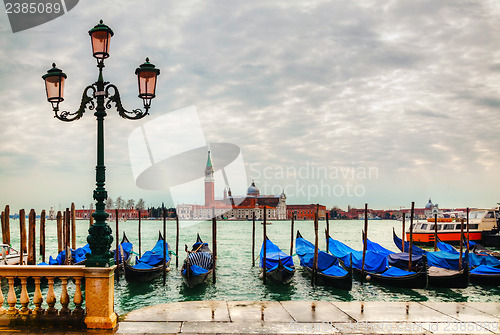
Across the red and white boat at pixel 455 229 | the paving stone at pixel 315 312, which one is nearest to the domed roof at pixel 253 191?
the red and white boat at pixel 455 229

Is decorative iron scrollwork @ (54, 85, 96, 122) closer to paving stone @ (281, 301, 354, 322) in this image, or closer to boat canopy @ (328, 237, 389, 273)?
paving stone @ (281, 301, 354, 322)

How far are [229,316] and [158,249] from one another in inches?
537

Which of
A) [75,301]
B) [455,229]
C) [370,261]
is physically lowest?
[455,229]

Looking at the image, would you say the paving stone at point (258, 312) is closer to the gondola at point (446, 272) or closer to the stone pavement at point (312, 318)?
the stone pavement at point (312, 318)

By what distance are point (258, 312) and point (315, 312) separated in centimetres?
90

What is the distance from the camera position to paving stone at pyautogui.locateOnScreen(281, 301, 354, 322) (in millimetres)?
5828

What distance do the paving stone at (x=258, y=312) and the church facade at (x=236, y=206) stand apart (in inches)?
4231

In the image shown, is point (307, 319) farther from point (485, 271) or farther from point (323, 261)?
point (485, 271)

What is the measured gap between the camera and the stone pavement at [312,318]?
524 centimetres

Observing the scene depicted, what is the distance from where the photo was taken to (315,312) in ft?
20.3

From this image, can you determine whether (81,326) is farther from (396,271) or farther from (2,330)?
(396,271)

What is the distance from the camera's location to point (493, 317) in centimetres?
598

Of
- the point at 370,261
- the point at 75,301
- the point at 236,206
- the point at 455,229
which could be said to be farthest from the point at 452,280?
the point at 236,206

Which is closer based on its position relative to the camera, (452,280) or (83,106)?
(83,106)
